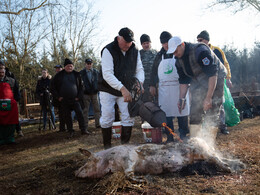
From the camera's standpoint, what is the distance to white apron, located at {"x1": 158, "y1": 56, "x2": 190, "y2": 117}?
4391 mm

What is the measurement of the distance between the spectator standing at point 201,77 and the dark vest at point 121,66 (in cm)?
75

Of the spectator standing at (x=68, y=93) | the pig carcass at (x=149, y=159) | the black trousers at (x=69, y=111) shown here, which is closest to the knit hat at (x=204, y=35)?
the pig carcass at (x=149, y=159)

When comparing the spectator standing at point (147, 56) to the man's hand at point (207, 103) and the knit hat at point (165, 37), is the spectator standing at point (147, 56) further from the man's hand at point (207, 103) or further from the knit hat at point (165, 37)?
the man's hand at point (207, 103)

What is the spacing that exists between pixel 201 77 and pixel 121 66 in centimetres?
132

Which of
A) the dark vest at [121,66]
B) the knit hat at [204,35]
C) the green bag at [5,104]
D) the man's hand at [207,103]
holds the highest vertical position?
the knit hat at [204,35]

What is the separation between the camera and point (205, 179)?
259cm

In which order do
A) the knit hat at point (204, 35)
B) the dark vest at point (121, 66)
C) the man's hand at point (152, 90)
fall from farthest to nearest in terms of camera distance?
the knit hat at point (204, 35) → the man's hand at point (152, 90) → the dark vest at point (121, 66)

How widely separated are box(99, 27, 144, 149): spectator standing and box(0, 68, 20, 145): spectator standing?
3506 mm

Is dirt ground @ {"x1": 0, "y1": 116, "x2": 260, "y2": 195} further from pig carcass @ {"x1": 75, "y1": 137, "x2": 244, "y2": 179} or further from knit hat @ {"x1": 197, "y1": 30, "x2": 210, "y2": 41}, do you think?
knit hat @ {"x1": 197, "y1": 30, "x2": 210, "y2": 41}

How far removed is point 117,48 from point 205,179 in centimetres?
235

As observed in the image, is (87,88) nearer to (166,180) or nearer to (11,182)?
(11,182)

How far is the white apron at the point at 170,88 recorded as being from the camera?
4.39 meters

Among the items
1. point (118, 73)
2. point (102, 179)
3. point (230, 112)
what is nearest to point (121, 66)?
point (118, 73)

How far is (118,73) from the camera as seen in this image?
374cm
